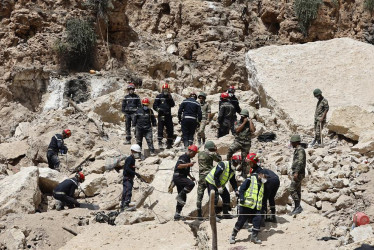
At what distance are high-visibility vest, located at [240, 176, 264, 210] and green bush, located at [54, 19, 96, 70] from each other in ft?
38.9

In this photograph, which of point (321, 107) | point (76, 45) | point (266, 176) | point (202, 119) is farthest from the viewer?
point (76, 45)

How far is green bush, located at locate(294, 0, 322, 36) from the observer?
2039 cm

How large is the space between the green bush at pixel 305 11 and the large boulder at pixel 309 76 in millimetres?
4578

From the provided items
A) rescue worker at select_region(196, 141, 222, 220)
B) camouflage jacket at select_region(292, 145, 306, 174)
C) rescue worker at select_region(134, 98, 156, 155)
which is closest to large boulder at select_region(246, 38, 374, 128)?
rescue worker at select_region(134, 98, 156, 155)

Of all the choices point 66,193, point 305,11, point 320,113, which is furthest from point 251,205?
point 305,11

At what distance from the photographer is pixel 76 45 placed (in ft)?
57.2

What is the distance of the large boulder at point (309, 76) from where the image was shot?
44.1 feet

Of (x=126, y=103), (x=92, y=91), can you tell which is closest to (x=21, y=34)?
(x=92, y=91)

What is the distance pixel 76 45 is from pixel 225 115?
26.4 feet

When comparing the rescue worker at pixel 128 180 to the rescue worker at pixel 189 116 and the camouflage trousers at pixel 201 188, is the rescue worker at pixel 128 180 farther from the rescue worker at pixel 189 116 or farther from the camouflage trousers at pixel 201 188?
the rescue worker at pixel 189 116

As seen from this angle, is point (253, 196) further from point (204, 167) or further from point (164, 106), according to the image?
point (164, 106)

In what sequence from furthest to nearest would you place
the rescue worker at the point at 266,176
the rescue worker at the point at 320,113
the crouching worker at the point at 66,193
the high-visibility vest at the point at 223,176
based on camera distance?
the rescue worker at the point at 320,113 < the crouching worker at the point at 66,193 < the high-visibility vest at the point at 223,176 < the rescue worker at the point at 266,176

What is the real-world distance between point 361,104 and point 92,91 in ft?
28.7

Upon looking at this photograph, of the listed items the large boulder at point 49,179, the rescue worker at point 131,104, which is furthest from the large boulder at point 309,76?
the large boulder at point 49,179
